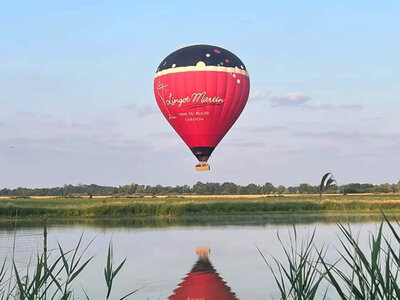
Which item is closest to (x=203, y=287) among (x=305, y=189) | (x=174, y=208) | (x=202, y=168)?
(x=202, y=168)

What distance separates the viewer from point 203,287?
16.7 meters

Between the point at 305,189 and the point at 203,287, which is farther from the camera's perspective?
the point at 305,189

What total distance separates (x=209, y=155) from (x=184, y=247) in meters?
7.70

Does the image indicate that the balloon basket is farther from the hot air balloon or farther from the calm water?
the calm water

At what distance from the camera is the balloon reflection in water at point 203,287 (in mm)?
15544

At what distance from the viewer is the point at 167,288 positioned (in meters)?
16.6

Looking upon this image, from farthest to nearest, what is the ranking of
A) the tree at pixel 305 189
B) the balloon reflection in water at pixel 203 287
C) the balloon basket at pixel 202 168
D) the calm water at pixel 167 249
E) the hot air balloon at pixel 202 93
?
the tree at pixel 305 189 → the balloon basket at pixel 202 168 → the hot air balloon at pixel 202 93 → the calm water at pixel 167 249 → the balloon reflection in water at pixel 203 287

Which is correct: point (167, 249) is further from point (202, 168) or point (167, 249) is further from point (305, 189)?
point (305, 189)

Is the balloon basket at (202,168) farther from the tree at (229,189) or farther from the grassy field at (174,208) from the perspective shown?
the tree at (229,189)

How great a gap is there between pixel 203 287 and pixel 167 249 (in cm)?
843

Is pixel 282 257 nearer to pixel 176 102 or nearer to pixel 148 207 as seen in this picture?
pixel 176 102

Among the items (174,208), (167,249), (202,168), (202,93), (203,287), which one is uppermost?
(202,93)

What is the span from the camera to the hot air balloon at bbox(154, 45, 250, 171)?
30109 millimetres

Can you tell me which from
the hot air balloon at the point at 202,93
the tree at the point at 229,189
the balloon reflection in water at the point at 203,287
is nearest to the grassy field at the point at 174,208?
the hot air balloon at the point at 202,93
